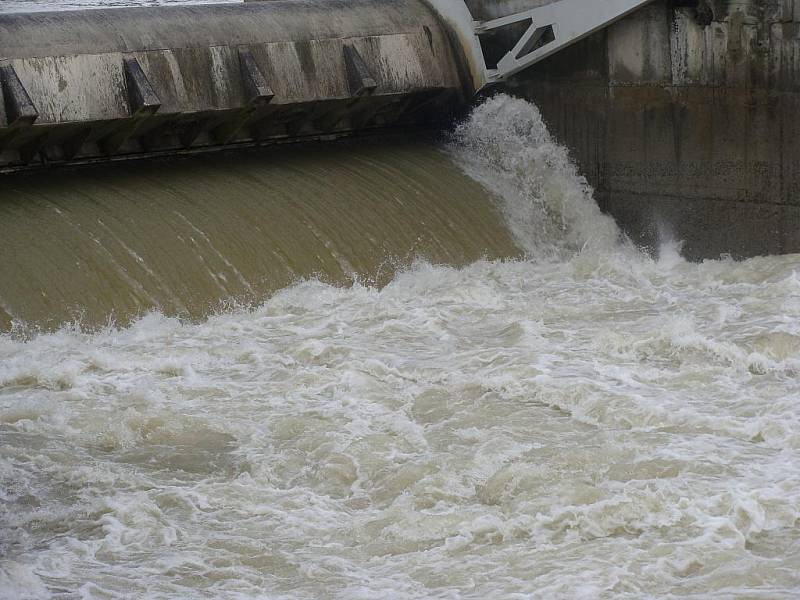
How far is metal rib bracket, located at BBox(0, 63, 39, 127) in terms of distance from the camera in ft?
29.3

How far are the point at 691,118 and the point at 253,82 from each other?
3.78m

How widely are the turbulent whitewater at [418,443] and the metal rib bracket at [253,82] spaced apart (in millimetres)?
735

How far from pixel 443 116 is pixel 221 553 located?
7.45 meters

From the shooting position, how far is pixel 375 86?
11.0 m

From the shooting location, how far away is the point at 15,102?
8961mm

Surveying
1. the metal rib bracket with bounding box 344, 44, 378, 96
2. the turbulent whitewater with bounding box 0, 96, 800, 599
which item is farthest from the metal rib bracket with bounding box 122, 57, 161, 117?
the metal rib bracket with bounding box 344, 44, 378, 96

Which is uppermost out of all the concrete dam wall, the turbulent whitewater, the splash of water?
the concrete dam wall

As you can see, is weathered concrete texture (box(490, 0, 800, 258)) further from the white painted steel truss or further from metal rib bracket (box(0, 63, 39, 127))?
metal rib bracket (box(0, 63, 39, 127))

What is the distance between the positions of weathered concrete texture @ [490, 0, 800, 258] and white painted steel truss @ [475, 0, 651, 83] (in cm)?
Result: 18

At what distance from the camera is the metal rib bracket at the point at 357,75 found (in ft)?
36.1

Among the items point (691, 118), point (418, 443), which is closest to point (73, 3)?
point (691, 118)

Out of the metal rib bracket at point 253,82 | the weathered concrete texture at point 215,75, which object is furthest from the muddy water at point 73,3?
the metal rib bracket at point 253,82

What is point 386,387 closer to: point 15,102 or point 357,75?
point 15,102

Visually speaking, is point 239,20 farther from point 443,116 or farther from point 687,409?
point 687,409
